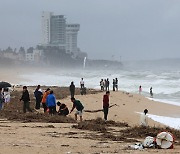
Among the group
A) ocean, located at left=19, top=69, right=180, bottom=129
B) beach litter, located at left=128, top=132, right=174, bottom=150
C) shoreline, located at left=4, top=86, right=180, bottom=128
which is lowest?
beach litter, located at left=128, top=132, right=174, bottom=150

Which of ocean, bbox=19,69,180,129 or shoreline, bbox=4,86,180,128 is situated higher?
ocean, bbox=19,69,180,129

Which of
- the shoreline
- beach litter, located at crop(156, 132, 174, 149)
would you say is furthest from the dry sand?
beach litter, located at crop(156, 132, 174, 149)

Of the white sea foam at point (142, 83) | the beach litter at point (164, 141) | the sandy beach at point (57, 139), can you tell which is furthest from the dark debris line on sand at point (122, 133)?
the white sea foam at point (142, 83)

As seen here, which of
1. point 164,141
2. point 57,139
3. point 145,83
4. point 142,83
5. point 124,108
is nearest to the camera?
point 164,141

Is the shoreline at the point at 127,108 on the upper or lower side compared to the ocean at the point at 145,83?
lower

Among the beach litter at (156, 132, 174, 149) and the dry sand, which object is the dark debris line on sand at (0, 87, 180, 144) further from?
the dry sand

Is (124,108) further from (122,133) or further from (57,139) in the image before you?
(57,139)

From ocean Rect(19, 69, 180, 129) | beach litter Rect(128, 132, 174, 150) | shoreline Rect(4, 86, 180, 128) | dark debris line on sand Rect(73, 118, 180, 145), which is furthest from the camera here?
ocean Rect(19, 69, 180, 129)

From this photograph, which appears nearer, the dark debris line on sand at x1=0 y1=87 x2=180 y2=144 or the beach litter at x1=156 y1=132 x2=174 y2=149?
the beach litter at x1=156 y1=132 x2=174 y2=149

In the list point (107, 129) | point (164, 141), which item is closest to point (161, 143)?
point (164, 141)

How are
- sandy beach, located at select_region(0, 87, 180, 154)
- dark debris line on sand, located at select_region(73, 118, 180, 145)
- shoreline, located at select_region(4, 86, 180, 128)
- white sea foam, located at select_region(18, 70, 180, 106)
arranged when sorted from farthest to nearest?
white sea foam, located at select_region(18, 70, 180, 106), shoreline, located at select_region(4, 86, 180, 128), dark debris line on sand, located at select_region(73, 118, 180, 145), sandy beach, located at select_region(0, 87, 180, 154)

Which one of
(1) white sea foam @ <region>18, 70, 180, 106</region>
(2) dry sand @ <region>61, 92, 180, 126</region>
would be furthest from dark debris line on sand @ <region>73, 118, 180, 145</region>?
(1) white sea foam @ <region>18, 70, 180, 106</region>

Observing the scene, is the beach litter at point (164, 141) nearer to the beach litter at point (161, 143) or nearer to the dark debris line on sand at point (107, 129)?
the beach litter at point (161, 143)

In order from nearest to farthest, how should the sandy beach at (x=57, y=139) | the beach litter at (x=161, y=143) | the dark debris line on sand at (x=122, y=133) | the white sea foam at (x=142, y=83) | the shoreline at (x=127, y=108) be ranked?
the sandy beach at (x=57, y=139)
the beach litter at (x=161, y=143)
the dark debris line on sand at (x=122, y=133)
the shoreline at (x=127, y=108)
the white sea foam at (x=142, y=83)
